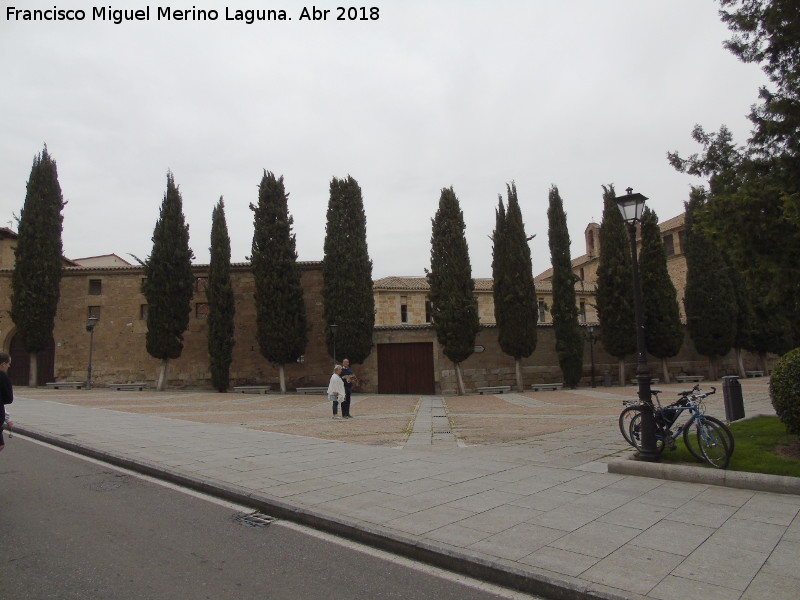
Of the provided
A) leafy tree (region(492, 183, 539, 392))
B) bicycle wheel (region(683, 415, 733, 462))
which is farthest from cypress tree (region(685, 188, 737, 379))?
bicycle wheel (region(683, 415, 733, 462))

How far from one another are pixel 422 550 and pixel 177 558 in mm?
1983

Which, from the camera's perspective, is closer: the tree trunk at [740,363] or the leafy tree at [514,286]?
the leafy tree at [514,286]

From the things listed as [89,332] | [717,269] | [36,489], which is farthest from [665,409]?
[89,332]

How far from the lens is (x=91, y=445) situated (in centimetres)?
877

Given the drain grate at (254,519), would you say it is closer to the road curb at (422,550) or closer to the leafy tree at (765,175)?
the road curb at (422,550)

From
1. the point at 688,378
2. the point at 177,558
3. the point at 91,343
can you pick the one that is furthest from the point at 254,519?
the point at 688,378

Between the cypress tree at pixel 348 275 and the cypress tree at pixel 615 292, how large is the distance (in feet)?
41.7

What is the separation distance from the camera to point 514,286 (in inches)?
995

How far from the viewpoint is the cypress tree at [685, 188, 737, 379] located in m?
28.0

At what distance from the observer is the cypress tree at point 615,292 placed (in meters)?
26.5

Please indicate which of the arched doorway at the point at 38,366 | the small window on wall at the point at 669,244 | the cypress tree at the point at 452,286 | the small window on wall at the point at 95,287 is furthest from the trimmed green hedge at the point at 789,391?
the small window on wall at the point at 669,244

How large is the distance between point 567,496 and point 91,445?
8.05 metres

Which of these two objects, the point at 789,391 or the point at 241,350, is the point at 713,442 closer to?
the point at 789,391

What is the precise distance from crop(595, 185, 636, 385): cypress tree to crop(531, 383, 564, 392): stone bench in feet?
11.6
